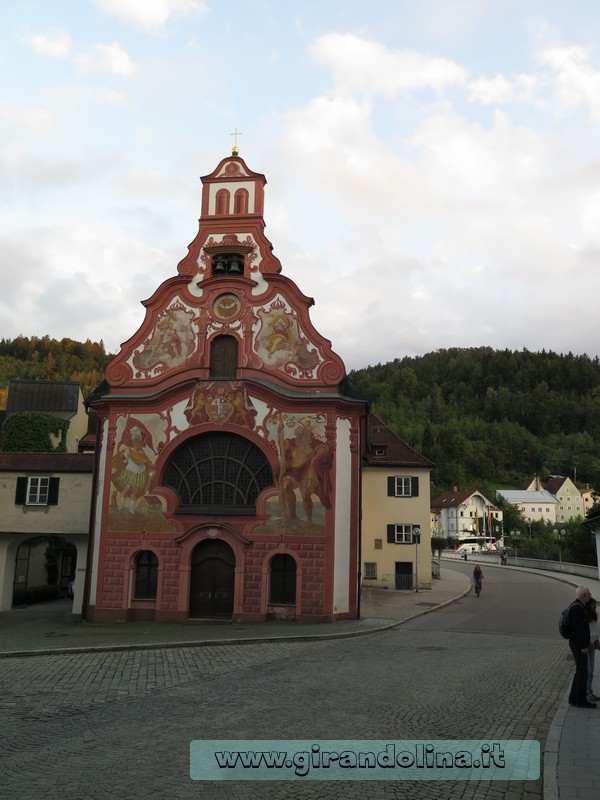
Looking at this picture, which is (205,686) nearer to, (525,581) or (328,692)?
(328,692)

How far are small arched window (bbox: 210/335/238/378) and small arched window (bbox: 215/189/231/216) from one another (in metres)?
5.58

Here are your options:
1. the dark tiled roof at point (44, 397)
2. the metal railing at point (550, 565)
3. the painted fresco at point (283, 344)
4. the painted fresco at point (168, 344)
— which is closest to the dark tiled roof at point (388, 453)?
the painted fresco at point (283, 344)

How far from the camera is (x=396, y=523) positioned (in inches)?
1465

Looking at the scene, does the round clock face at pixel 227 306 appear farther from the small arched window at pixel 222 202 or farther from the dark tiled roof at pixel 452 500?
the dark tiled roof at pixel 452 500

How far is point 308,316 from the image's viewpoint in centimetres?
2650

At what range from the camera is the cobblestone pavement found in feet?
24.5

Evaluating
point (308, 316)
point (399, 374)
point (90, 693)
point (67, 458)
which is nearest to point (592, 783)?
point (90, 693)

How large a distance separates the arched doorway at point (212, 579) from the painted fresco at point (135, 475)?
1684mm

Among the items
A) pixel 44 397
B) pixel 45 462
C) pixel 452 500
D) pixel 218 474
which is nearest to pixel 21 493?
pixel 45 462

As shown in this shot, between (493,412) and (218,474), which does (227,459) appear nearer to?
(218,474)

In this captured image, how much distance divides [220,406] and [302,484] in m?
4.24

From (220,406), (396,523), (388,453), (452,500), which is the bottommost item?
(396,523)

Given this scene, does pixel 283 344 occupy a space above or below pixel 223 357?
above

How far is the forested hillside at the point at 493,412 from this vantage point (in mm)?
154750
